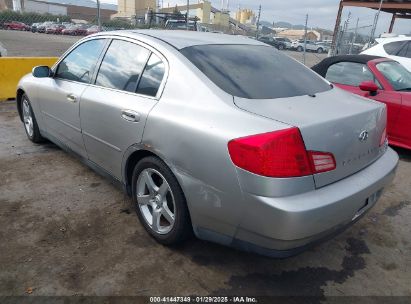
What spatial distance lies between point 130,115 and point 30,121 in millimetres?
2725

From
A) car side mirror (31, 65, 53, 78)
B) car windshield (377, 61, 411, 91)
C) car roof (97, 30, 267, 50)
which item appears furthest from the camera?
car windshield (377, 61, 411, 91)

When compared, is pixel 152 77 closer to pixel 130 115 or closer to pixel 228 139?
pixel 130 115

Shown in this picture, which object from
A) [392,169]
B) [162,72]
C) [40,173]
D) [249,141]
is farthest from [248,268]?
[40,173]

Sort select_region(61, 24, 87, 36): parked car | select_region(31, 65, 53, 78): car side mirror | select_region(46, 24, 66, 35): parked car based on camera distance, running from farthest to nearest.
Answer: select_region(46, 24, 66, 35): parked car → select_region(61, 24, 87, 36): parked car → select_region(31, 65, 53, 78): car side mirror

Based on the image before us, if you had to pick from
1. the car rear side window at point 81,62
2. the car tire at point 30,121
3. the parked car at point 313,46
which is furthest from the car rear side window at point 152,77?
the parked car at point 313,46

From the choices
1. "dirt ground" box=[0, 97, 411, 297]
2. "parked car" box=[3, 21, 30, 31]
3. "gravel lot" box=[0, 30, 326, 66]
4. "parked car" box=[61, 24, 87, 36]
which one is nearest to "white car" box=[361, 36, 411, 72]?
"dirt ground" box=[0, 97, 411, 297]

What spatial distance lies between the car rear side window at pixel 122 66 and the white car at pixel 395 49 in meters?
6.24

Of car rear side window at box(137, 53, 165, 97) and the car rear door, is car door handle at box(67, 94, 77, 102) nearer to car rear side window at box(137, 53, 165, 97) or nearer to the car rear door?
the car rear door

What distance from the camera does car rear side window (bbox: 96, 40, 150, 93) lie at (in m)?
2.84

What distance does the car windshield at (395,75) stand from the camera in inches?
198

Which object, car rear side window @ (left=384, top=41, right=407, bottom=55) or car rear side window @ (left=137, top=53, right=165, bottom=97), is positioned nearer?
car rear side window @ (left=137, top=53, right=165, bottom=97)

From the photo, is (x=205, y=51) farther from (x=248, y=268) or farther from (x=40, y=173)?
(x=40, y=173)

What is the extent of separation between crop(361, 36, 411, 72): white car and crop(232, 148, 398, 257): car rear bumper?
20.3ft

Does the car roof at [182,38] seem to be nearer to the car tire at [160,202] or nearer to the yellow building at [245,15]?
the car tire at [160,202]
